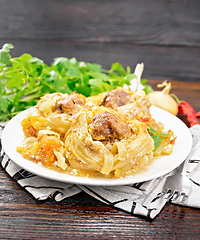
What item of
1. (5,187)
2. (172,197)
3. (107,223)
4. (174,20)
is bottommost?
(5,187)

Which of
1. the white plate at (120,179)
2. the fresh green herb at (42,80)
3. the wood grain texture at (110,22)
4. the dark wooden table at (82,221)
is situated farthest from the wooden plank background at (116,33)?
the dark wooden table at (82,221)

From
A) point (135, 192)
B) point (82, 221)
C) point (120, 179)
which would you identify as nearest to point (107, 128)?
point (120, 179)

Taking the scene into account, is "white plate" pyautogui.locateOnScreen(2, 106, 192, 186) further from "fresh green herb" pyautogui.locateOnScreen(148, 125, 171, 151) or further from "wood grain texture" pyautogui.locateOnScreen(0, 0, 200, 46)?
"wood grain texture" pyautogui.locateOnScreen(0, 0, 200, 46)

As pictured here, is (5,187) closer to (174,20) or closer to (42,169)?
(42,169)

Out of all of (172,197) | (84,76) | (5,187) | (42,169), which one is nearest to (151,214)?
(172,197)

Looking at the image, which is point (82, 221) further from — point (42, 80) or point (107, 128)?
point (42, 80)
